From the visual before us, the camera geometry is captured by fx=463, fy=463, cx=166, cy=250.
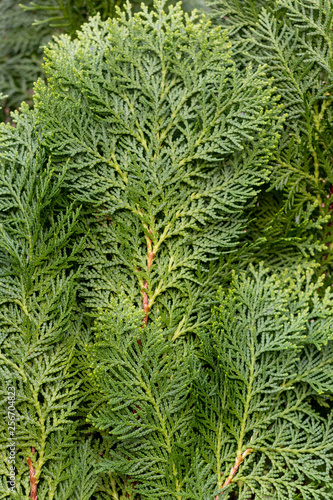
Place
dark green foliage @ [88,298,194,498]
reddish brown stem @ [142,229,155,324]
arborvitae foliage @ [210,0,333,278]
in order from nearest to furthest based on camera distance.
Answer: dark green foliage @ [88,298,194,498] < reddish brown stem @ [142,229,155,324] < arborvitae foliage @ [210,0,333,278]

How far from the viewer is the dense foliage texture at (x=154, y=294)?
1.11 meters

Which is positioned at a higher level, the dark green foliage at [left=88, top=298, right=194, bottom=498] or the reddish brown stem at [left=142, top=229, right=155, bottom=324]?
the reddish brown stem at [left=142, top=229, right=155, bottom=324]

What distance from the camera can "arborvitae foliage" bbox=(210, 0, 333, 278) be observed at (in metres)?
1.30

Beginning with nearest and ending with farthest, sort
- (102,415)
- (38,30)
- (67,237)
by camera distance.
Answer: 1. (102,415)
2. (67,237)
3. (38,30)

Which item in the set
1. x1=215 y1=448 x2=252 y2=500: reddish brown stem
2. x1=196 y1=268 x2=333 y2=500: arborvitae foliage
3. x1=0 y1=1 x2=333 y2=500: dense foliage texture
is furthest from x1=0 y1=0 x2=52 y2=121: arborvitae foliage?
x1=215 y1=448 x2=252 y2=500: reddish brown stem

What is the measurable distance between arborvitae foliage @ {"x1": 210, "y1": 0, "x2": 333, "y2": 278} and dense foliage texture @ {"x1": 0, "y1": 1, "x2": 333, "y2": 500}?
0.04m

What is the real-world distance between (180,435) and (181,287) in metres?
0.37

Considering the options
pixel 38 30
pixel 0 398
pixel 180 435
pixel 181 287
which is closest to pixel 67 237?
pixel 181 287

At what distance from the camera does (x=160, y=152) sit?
1211 mm

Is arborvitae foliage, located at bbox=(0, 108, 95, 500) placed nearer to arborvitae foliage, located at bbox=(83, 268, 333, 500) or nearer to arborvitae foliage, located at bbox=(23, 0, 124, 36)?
arborvitae foliage, located at bbox=(83, 268, 333, 500)

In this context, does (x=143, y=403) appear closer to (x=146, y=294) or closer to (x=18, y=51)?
(x=146, y=294)

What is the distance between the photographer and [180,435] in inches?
45.4

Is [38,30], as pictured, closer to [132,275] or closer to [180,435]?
[132,275]

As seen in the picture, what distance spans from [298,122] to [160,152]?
45 centimetres
